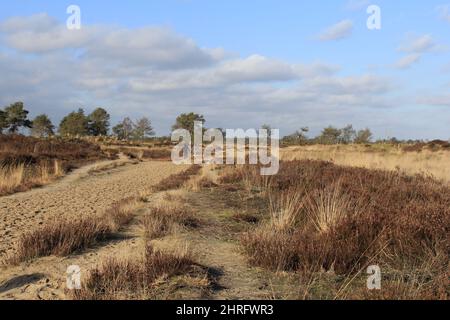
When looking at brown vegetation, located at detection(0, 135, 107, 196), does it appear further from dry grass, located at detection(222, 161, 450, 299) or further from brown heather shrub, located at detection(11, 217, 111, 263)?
dry grass, located at detection(222, 161, 450, 299)

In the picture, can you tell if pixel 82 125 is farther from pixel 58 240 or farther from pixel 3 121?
pixel 58 240

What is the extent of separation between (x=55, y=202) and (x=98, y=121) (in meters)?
77.4

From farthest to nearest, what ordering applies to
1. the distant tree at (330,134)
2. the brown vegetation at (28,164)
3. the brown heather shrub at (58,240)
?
1. the distant tree at (330,134)
2. the brown vegetation at (28,164)
3. the brown heather shrub at (58,240)

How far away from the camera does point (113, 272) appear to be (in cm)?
470

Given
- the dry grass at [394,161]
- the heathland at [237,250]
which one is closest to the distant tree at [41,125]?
the dry grass at [394,161]

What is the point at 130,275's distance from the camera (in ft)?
15.6

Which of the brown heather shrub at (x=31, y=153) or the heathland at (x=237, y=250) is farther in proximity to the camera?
the brown heather shrub at (x=31, y=153)

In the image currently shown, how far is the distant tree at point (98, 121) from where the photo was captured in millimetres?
86062

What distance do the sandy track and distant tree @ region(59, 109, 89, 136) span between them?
66.7 m

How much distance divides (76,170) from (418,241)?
2069cm

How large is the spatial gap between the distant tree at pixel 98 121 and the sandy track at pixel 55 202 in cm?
6950

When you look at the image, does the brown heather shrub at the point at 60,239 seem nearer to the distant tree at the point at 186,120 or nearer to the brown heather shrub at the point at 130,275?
the brown heather shrub at the point at 130,275
